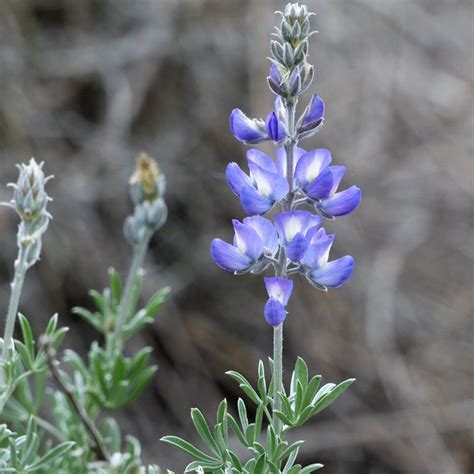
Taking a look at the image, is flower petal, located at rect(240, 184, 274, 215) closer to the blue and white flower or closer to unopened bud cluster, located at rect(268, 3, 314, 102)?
the blue and white flower

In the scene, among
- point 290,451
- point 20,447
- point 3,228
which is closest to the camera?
point 290,451

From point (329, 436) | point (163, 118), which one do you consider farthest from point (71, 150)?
point (329, 436)

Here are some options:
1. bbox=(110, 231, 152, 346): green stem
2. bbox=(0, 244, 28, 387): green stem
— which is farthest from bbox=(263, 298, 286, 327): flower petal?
bbox=(110, 231, 152, 346): green stem

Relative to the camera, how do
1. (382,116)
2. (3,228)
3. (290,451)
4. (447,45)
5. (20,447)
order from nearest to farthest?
(290,451)
(20,447)
(3,228)
(382,116)
(447,45)

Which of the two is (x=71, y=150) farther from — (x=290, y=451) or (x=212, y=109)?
(x=290, y=451)

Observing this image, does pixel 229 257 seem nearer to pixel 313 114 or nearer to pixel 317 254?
pixel 317 254

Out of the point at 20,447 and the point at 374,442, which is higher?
the point at 20,447

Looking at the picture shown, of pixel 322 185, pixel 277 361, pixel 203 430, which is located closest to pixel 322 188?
pixel 322 185

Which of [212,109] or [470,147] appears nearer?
[212,109]
